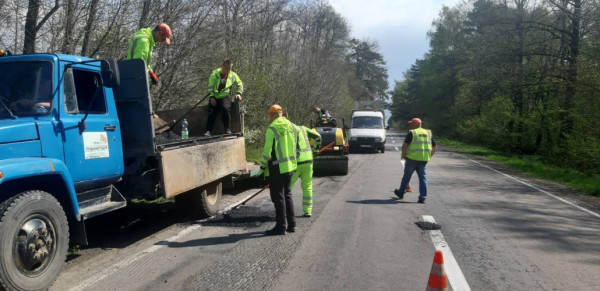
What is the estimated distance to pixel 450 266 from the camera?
530 cm

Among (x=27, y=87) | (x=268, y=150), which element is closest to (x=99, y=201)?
(x=27, y=87)

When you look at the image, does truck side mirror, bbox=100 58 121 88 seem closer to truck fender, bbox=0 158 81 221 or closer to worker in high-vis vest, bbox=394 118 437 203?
truck fender, bbox=0 158 81 221

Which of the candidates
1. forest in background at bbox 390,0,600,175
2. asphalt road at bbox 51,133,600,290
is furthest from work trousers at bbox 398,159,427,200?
forest in background at bbox 390,0,600,175

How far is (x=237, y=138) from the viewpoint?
27.7 feet

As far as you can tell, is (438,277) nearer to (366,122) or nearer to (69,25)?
(69,25)

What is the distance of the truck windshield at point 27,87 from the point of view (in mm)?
4660

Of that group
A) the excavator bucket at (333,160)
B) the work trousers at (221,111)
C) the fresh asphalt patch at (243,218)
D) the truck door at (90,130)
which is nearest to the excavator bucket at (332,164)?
the excavator bucket at (333,160)

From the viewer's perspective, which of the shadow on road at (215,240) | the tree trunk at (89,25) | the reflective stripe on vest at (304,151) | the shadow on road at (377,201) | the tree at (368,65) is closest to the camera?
the shadow on road at (215,240)

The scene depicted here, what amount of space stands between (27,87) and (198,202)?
3258 millimetres

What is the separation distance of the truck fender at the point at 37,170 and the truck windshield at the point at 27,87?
1.98 feet

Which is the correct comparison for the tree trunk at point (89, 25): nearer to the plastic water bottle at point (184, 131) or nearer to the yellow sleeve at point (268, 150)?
the plastic water bottle at point (184, 131)

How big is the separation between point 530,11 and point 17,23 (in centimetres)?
2606

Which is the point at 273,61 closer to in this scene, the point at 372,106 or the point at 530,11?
the point at 530,11

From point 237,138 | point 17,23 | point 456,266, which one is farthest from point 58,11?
point 456,266
